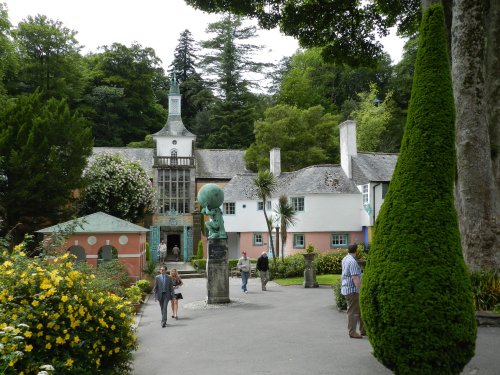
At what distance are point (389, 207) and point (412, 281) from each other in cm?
120

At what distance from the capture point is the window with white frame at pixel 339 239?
3419cm

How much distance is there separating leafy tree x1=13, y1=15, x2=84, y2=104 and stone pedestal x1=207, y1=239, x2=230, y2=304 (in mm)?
37549

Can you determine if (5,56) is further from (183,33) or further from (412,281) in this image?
(183,33)

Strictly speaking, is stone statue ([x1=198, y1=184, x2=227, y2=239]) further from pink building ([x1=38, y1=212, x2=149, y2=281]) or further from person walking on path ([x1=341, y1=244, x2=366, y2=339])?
person walking on path ([x1=341, y1=244, x2=366, y2=339])

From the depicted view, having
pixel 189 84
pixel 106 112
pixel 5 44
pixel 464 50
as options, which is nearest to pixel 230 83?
pixel 189 84

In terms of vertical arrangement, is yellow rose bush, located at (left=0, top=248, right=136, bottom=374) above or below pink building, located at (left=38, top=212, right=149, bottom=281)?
below

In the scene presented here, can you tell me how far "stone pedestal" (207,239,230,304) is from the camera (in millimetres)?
17609

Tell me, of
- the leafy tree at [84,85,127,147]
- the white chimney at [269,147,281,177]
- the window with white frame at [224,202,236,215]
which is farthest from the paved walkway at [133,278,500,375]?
the leafy tree at [84,85,127,147]

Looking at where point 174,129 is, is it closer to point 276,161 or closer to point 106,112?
point 276,161

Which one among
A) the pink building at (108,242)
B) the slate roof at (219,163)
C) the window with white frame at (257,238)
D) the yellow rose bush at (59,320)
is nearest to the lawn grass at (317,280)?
the pink building at (108,242)

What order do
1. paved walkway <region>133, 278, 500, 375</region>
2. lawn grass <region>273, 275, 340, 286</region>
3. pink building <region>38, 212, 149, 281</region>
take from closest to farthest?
paved walkway <region>133, 278, 500, 375</region> < pink building <region>38, 212, 149, 281</region> < lawn grass <region>273, 275, 340, 286</region>

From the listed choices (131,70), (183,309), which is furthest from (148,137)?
(183,309)

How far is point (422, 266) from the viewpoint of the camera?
22.0 ft

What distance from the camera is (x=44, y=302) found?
671 cm
